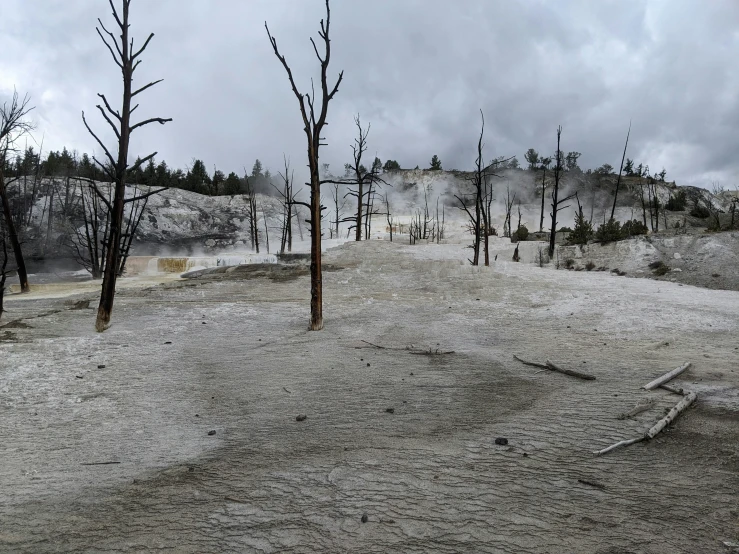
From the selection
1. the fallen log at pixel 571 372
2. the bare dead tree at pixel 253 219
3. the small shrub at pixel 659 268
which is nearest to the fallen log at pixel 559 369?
the fallen log at pixel 571 372

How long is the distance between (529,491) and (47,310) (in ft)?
38.1

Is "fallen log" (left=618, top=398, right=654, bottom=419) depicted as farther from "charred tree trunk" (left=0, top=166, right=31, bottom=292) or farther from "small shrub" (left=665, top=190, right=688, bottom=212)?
"small shrub" (left=665, top=190, right=688, bottom=212)

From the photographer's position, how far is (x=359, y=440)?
14.3ft

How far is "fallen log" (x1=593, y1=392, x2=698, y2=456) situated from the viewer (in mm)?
3930

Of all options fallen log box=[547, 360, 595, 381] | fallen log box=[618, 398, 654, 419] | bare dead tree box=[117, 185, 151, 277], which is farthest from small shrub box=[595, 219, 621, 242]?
bare dead tree box=[117, 185, 151, 277]

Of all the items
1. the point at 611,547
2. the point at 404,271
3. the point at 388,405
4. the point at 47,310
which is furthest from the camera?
the point at 404,271

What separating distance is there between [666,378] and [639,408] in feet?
4.04

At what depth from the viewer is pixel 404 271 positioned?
19.2 meters

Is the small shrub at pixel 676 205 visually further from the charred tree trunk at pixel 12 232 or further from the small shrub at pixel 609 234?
the charred tree trunk at pixel 12 232

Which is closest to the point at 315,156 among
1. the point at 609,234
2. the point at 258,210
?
the point at 609,234

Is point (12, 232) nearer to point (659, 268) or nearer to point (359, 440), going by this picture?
point (359, 440)

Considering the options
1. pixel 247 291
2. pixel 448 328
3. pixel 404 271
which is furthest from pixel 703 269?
pixel 247 291

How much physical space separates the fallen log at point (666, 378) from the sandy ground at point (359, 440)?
102 mm

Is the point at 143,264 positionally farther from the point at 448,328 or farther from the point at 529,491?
the point at 529,491
